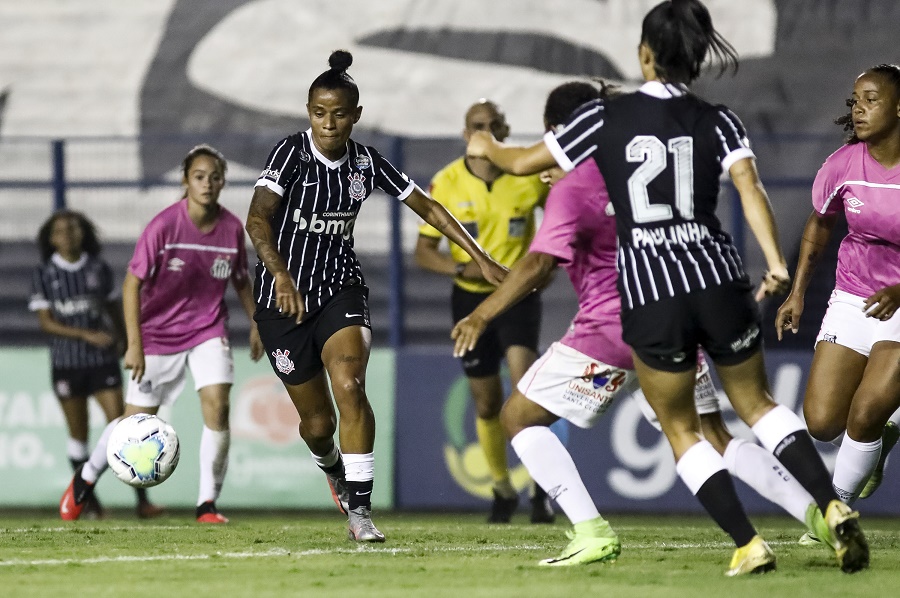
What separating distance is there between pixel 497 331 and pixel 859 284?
2.79 m

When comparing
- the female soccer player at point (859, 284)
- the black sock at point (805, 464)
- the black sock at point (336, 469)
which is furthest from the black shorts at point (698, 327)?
the black sock at point (336, 469)

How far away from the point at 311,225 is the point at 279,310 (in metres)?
0.42

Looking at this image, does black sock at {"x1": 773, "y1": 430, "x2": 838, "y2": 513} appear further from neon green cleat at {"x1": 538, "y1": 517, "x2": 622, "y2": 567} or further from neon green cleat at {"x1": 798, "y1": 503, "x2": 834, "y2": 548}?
neon green cleat at {"x1": 538, "y1": 517, "x2": 622, "y2": 567}

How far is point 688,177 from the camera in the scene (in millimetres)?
4891

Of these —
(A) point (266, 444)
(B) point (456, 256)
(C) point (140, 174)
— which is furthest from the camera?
(C) point (140, 174)

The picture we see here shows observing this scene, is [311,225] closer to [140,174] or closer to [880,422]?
[880,422]

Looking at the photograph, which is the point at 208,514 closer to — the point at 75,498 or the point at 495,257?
the point at 75,498

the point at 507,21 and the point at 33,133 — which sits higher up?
the point at 507,21

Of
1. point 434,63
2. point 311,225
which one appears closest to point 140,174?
point 434,63

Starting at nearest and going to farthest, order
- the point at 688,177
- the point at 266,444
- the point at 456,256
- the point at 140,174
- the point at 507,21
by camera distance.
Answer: the point at 688,177
the point at 456,256
the point at 266,444
the point at 140,174
the point at 507,21

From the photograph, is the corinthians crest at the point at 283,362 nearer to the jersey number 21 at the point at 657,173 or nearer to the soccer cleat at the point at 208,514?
the soccer cleat at the point at 208,514

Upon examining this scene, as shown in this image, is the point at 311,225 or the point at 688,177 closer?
the point at 688,177

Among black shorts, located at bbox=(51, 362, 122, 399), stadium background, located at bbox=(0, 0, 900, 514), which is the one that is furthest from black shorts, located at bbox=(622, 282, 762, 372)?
black shorts, located at bbox=(51, 362, 122, 399)

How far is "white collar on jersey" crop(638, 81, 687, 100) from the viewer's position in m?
4.95
